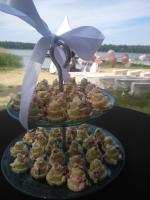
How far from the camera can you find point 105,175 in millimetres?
802

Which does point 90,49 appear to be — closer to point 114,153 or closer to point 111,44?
point 114,153

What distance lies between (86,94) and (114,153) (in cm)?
22

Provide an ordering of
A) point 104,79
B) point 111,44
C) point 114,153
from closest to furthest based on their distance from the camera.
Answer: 1. point 114,153
2. point 104,79
3. point 111,44

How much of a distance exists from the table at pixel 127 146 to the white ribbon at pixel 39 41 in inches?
11.4

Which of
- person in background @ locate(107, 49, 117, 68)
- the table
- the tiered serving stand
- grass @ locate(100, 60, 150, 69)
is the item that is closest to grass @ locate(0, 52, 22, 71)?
person in background @ locate(107, 49, 117, 68)

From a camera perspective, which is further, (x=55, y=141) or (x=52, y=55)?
(x=55, y=141)

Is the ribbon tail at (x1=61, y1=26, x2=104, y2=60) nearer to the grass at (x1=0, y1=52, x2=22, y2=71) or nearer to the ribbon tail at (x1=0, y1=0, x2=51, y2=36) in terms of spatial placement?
the ribbon tail at (x1=0, y1=0, x2=51, y2=36)

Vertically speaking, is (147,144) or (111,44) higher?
(111,44)

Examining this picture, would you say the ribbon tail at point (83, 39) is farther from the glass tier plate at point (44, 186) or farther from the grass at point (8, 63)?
the grass at point (8, 63)

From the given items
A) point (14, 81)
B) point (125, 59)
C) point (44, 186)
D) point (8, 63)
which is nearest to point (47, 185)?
point (44, 186)

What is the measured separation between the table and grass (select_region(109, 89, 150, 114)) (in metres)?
1.65

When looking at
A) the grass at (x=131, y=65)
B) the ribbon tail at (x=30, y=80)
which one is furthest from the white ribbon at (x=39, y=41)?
the grass at (x=131, y=65)

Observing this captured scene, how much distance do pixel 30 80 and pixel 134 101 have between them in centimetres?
259

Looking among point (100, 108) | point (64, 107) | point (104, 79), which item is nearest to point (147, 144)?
point (100, 108)
